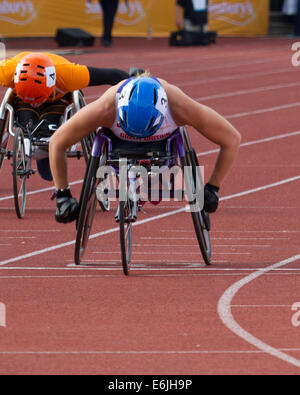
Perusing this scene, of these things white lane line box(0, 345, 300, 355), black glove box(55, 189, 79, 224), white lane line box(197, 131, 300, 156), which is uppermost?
white lane line box(0, 345, 300, 355)

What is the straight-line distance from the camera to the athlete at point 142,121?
7629 mm

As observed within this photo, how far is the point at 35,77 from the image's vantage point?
9.97 metres

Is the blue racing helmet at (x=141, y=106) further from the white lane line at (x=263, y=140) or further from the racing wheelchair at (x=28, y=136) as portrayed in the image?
the white lane line at (x=263, y=140)

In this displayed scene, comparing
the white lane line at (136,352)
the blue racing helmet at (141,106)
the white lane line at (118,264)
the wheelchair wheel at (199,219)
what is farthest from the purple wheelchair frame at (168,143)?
the white lane line at (136,352)

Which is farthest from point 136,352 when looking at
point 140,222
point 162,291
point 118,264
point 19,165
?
point 19,165

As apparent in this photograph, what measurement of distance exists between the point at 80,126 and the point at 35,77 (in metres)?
2.22

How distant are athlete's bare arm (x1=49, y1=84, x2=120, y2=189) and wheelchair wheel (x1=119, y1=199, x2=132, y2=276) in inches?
19.3

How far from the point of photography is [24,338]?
655 cm

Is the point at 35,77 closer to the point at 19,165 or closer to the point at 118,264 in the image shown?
the point at 19,165

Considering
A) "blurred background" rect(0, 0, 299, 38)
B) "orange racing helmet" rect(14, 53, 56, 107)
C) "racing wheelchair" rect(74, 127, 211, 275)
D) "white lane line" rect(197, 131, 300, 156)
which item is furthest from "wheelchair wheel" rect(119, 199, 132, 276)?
"blurred background" rect(0, 0, 299, 38)

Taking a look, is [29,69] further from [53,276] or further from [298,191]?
[298,191]
